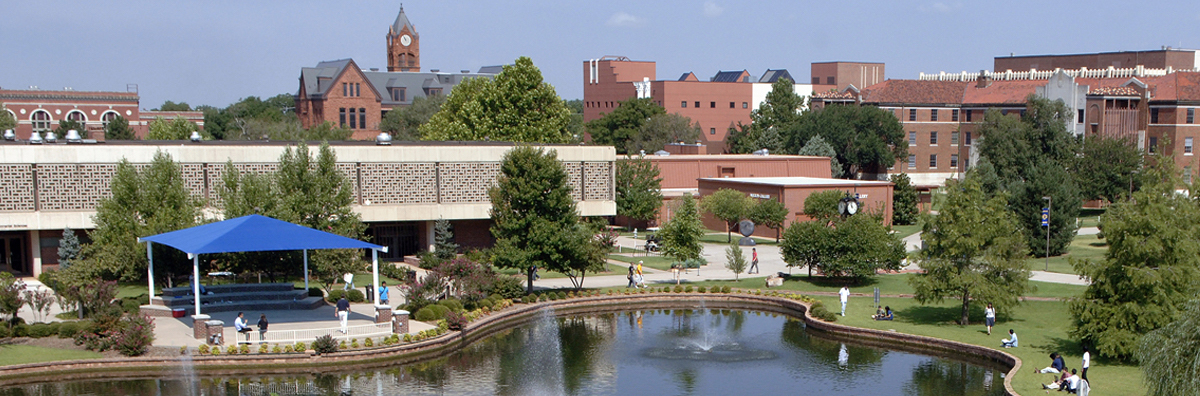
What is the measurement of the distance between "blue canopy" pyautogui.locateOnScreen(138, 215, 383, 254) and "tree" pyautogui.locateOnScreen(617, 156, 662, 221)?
32.3m

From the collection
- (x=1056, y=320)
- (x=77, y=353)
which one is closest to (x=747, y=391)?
(x=1056, y=320)

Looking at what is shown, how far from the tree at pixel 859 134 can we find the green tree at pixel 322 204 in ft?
189

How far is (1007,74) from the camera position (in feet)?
318

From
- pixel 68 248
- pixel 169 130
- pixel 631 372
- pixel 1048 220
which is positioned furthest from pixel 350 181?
pixel 169 130

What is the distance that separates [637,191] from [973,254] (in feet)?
111

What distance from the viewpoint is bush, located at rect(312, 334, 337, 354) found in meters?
30.7

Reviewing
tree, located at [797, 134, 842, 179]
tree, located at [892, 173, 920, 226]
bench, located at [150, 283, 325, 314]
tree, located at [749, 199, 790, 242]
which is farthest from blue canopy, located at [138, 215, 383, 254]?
tree, located at [797, 134, 842, 179]

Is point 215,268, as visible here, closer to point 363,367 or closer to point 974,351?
point 363,367

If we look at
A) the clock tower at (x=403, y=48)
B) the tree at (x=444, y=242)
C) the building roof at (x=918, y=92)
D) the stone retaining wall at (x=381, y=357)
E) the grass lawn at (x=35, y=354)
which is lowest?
the stone retaining wall at (x=381, y=357)

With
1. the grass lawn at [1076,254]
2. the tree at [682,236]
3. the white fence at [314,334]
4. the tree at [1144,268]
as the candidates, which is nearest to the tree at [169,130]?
the tree at [682,236]

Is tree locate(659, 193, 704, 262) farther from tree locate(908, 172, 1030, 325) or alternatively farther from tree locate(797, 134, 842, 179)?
tree locate(797, 134, 842, 179)

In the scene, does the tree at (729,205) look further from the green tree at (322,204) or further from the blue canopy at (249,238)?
the blue canopy at (249,238)

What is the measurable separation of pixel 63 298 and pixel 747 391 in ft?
89.0

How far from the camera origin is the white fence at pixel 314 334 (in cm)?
3186
